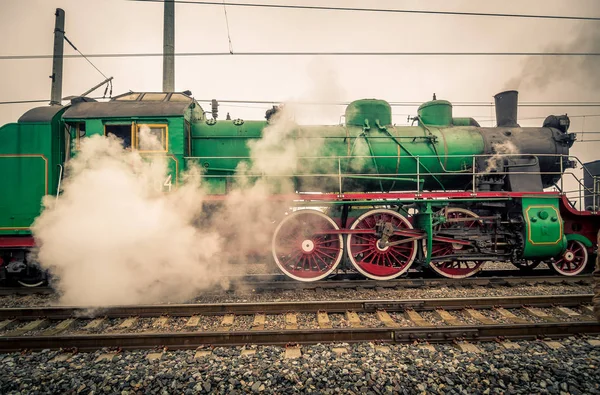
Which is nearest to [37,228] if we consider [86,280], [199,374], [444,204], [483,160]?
[86,280]

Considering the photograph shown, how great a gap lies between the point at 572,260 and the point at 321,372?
6.73 metres

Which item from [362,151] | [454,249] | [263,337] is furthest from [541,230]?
[263,337]

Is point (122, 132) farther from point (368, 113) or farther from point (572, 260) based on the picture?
point (572, 260)

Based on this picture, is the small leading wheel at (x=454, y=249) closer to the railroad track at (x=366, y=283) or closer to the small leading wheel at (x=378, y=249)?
the railroad track at (x=366, y=283)

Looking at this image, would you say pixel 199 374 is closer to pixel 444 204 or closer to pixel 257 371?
pixel 257 371

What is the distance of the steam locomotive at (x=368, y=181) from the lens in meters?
5.97

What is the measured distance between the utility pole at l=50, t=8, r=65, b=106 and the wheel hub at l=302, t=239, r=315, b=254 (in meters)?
8.99

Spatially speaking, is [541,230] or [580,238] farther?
[580,238]

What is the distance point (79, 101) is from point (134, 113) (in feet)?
4.95

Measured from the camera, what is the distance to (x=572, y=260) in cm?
689

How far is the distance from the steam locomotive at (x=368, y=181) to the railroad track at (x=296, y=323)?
4.76 ft

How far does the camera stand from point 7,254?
620 cm

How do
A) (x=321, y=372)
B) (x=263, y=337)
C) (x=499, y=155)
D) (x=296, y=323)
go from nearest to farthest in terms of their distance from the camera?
(x=321, y=372) < (x=263, y=337) < (x=296, y=323) < (x=499, y=155)

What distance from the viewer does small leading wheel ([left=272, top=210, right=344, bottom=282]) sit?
243 inches
